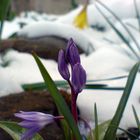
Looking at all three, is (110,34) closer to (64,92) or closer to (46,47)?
(46,47)

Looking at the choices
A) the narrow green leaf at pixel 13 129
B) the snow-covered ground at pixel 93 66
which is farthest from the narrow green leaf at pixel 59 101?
the snow-covered ground at pixel 93 66

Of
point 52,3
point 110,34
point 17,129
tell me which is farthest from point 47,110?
point 52,3

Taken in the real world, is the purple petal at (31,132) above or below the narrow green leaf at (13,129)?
above

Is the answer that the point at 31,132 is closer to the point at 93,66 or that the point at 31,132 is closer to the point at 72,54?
the point at 72,54

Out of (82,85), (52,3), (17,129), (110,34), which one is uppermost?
(82,85)

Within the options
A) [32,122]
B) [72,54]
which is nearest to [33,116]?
[32,122]

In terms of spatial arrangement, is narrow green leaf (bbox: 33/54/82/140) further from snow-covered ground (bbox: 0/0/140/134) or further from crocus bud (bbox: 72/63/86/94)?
snow-covered ground (bbox: 0/0/140/134)

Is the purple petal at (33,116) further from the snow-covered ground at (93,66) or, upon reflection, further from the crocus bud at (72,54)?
the snow-covered ground at (93,66)

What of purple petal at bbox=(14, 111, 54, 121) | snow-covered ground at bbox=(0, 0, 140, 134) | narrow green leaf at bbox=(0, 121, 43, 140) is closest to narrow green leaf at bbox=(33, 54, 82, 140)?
purple petal at bbox=(14, 111, 54, 121)
